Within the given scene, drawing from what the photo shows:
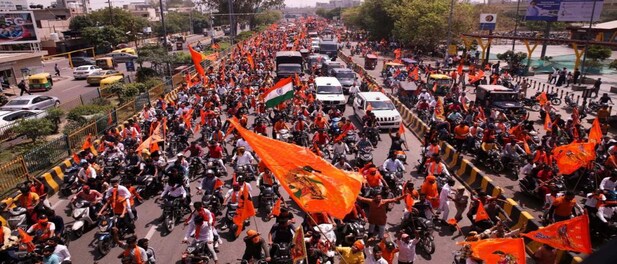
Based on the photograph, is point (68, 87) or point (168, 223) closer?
point (168, 223)

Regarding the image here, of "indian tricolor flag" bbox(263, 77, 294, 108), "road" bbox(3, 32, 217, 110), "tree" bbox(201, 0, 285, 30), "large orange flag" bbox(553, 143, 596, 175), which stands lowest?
"road" bbox(3, 32, 217, 110)

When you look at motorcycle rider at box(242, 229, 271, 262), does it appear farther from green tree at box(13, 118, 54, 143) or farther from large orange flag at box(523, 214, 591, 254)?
green tree at box(13, 118, 54, 143)

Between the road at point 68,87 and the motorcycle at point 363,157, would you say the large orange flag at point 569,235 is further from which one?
the road at point 68,87

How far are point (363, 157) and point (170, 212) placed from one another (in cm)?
621

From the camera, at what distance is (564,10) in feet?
126

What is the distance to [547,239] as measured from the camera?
735cm

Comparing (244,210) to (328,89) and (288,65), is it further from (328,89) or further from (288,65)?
(288,65)

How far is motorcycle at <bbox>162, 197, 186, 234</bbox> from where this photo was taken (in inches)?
Result: 424

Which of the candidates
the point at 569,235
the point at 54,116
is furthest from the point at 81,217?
the point at 54,116

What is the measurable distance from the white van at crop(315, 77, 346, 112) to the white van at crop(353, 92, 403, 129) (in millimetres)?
1883

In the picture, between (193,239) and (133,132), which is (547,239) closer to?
(193,239)

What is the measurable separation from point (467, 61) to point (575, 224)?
4096cm

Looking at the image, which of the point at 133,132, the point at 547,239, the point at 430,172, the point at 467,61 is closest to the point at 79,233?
the point at 133,132

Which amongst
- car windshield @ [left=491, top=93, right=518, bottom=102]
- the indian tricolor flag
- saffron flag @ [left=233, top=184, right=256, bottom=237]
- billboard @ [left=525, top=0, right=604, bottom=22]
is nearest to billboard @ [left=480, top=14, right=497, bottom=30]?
billboard @ [left=525, top=0, right=604, bottom=22]
